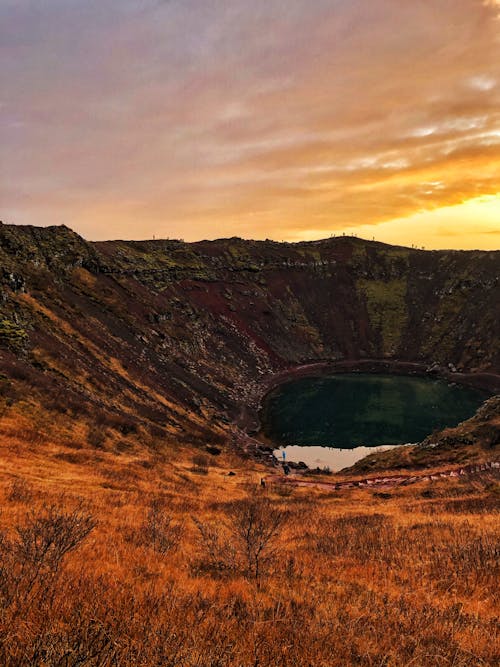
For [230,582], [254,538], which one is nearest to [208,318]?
[254,538]

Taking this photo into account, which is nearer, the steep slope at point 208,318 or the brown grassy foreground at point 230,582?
the brown grassy foreground at point 230,582

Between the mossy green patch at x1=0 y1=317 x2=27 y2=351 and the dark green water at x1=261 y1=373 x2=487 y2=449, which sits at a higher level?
the mossy green patch at x1=0 y1=317 x2=27 y2=351

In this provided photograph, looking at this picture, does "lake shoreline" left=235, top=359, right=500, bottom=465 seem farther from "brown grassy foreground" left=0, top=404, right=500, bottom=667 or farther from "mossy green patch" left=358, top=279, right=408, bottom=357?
"brown grassy foreground" left=0, top=404, right=500, bottom=667

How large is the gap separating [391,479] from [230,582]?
29430 mm

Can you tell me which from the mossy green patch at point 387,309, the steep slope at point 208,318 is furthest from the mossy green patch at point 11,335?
the mossy green patch at point 387,309

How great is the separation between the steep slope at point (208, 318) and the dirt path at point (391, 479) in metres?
14.0

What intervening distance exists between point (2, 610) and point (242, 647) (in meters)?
2.99

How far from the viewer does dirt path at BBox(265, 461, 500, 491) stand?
100 ft

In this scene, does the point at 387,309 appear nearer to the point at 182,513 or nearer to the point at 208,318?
the point at 208,318

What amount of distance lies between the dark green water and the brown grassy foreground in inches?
1825

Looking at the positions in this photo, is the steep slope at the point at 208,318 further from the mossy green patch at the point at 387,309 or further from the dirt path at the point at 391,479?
the dirt path at the point at 391,479

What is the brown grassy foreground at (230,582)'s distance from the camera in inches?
196

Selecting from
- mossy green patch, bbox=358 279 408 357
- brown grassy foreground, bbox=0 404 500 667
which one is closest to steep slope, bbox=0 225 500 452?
mossy green patch, bbox=358 279 408 357

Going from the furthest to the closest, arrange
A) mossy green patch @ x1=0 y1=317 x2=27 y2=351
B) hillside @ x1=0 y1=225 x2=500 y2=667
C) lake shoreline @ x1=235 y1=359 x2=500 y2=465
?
lake shoreline @ x1=235 y1=359 x2=500 y2=465 < mossy green patch @ x1=0 y1=317 x2=27 y2=351 < hillside @ x1=0 y1=225 x2=500 y2=667
